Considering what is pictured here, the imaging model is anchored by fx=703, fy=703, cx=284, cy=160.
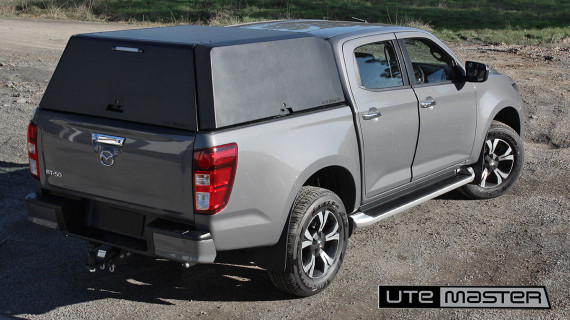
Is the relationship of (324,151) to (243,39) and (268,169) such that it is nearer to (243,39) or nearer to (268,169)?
(268,169)

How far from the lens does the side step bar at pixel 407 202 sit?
557 cm

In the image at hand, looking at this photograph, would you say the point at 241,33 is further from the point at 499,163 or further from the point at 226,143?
the point at 499,163

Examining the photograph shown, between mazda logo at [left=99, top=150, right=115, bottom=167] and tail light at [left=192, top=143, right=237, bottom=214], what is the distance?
65cm

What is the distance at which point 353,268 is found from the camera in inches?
A: 223

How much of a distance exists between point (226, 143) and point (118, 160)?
77cm

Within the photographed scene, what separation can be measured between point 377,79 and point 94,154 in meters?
2.40

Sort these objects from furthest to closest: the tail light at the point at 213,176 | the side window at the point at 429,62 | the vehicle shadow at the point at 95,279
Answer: the side window at the point at 429,62
the vehicle shadow at the point at 95,279
the tail light at the point at 213,176

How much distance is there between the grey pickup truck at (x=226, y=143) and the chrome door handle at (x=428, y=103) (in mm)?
97

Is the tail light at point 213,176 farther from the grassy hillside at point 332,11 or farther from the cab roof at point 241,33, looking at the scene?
the grassy hillside at point 332,11

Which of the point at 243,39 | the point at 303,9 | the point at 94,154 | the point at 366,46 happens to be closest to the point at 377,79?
the point at 366,46

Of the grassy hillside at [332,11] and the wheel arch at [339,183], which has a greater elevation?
the wheel arch at [339,183]

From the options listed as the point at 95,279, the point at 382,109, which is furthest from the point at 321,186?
the point at 95,279

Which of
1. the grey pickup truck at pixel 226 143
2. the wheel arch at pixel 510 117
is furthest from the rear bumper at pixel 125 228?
the wheel arch at pixel 510 117

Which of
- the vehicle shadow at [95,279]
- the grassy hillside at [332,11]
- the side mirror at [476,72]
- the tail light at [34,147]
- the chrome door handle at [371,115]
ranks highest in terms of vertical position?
the side mirror at [476,72]
